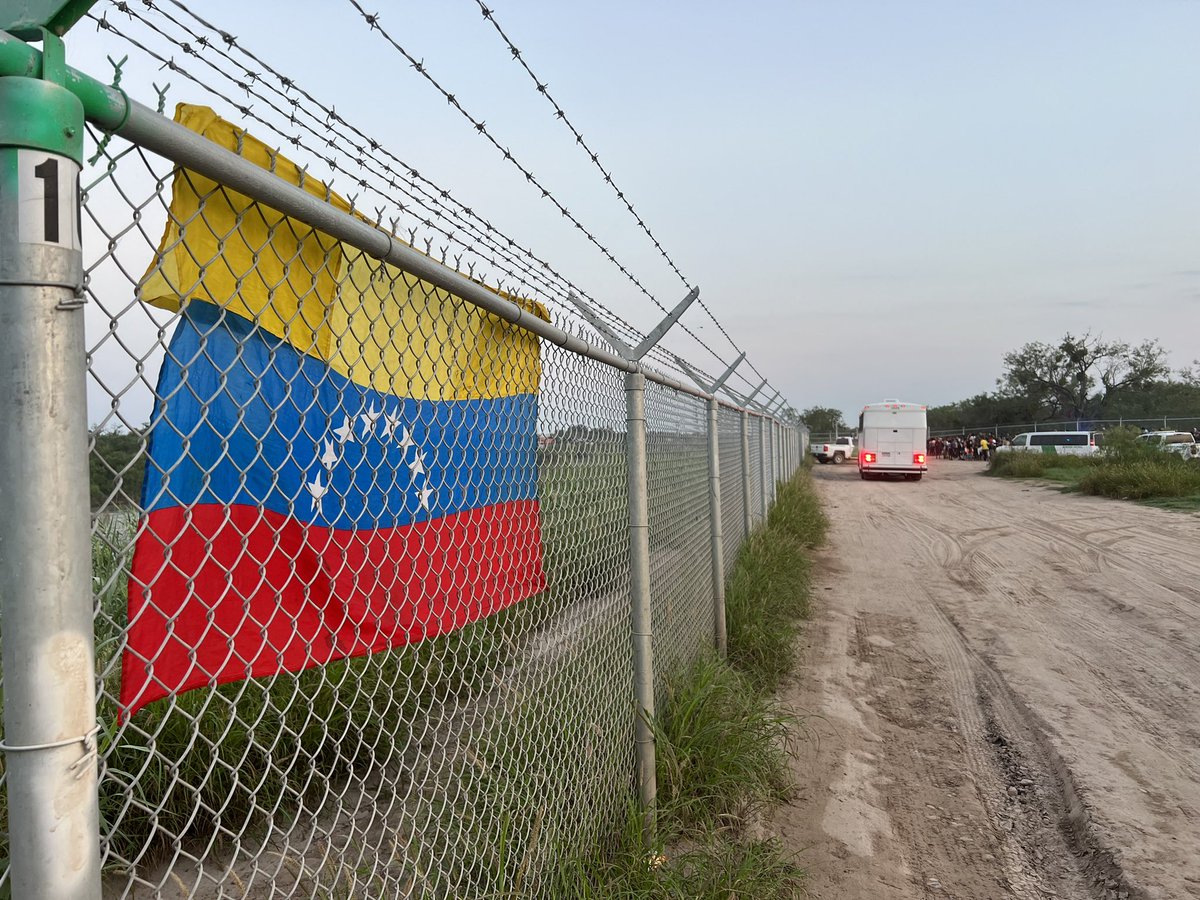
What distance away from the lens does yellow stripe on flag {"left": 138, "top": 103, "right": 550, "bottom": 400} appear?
111 cm

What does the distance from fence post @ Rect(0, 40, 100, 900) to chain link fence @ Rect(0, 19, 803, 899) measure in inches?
0.4

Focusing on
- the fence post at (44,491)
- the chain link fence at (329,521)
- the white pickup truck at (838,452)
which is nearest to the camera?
the fence post at (44,491)

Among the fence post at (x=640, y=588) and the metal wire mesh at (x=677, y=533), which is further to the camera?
the metal wire mesh at (x=677, y=533)

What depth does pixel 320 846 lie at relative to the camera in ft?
10.5

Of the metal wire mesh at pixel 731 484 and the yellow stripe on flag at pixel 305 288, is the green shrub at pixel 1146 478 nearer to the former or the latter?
the metal wire mesh at pixel 731 484

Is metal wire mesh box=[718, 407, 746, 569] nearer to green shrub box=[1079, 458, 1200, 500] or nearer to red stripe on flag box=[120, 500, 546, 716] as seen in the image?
red stripe on flag box=[120, 500, 546, 716]

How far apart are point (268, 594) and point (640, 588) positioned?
6.56ft

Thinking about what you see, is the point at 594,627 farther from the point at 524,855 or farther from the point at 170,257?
the point at 170,257

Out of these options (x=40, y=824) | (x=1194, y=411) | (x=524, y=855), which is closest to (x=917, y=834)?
(x=524, y=855)

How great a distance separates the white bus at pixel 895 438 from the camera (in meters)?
26.2

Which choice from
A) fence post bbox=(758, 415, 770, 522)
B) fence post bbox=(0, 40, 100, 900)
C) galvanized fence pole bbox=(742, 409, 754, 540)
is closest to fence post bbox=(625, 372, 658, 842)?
fence post bbox=(0, 40, 100, 900)

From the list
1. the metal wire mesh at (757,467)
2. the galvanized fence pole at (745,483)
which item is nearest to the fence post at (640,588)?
the galvanized fence pole at (745,483)

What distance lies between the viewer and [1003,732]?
4.45 metres

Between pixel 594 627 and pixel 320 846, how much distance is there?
1539 millimetres
